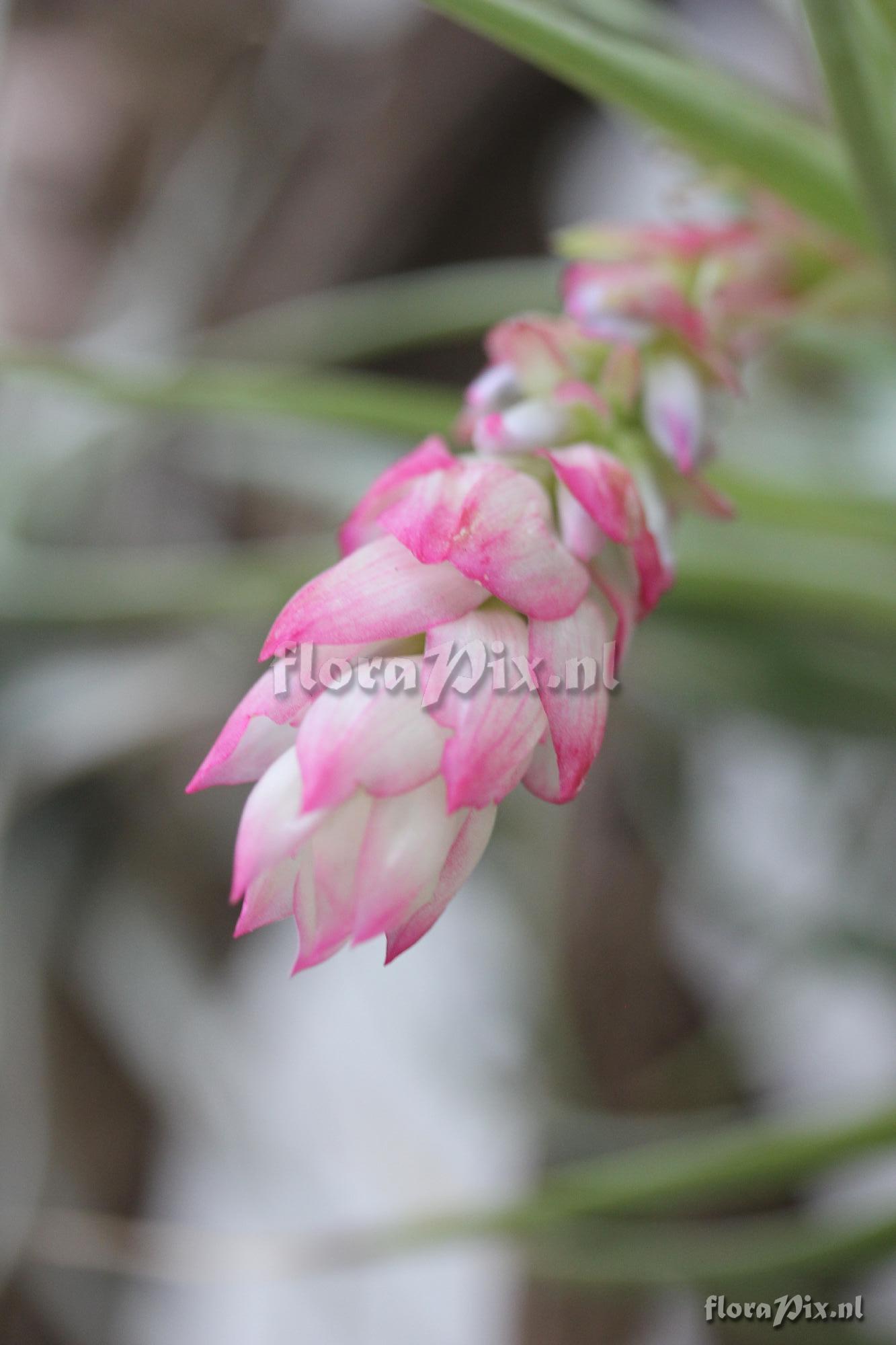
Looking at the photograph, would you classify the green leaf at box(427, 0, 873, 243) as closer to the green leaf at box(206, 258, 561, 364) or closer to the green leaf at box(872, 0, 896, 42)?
the green leaf at box(872, 0, 896, 42)

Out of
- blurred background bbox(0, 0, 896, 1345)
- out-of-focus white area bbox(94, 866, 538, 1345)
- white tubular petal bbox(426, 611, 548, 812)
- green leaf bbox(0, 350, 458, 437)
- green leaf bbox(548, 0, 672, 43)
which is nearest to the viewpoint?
white tubular petal bbox(426, 611, 548, 812)

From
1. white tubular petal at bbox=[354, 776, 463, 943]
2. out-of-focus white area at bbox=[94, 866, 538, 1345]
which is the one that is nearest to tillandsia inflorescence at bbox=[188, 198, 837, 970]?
white tubular petal at bbox=[354, 776, 463, 943]

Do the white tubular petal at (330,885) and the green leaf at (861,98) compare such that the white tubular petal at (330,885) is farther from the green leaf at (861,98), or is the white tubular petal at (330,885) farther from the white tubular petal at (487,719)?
the green leaf at (861,98)

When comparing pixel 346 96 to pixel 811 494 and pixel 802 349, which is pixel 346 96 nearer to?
pixel 802 349

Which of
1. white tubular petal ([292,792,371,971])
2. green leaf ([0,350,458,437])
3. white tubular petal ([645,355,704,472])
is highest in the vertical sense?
green leaf ([0,350,458,437])

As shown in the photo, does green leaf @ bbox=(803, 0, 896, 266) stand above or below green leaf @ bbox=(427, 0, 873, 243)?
below

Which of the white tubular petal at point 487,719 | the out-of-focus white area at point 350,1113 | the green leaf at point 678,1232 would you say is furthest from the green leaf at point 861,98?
the out-of-focus white area at point 350,1113

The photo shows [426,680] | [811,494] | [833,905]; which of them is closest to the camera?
[426,680]

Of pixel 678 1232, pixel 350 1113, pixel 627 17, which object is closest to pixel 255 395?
pixel 627 17

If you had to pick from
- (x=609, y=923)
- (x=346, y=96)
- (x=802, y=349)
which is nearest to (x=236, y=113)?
(x=346, y=96)
